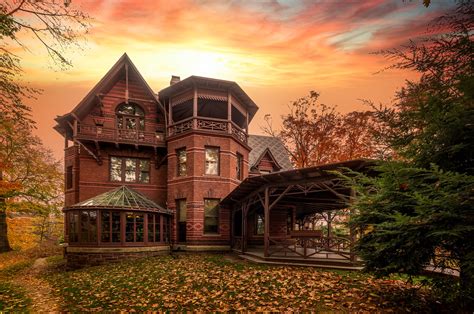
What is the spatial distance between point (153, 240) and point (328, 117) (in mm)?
20845

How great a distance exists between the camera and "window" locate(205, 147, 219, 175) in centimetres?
1891

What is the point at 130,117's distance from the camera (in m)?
20.4

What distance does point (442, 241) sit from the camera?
5.64 metres

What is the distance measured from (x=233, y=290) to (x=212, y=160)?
11.0m

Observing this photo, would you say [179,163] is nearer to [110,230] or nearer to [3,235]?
[110,230]

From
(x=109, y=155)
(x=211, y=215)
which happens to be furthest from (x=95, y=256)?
(x=109, y=155)

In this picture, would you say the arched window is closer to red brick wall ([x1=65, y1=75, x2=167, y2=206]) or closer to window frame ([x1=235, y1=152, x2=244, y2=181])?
red brick wall ([x1=65, y1=75, x2=167, y2=206])

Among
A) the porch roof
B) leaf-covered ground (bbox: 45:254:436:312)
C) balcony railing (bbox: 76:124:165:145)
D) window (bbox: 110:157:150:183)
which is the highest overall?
balcony railing (bbox: 76:124:165:145)

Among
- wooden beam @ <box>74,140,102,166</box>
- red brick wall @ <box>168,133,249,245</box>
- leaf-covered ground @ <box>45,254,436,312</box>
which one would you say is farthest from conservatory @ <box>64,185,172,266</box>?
wooden beam @ <box>74,140,102,166</box>

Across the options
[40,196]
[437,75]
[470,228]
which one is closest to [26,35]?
[437,75]

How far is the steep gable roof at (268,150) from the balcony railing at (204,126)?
5.62 metres

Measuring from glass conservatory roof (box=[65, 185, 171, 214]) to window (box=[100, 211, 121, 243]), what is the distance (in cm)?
53

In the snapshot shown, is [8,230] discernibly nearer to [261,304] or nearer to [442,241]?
[261,304]

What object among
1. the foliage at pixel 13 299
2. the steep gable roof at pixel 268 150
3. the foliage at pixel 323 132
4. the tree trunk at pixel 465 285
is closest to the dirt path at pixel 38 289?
the foliage at pixel 13 299
